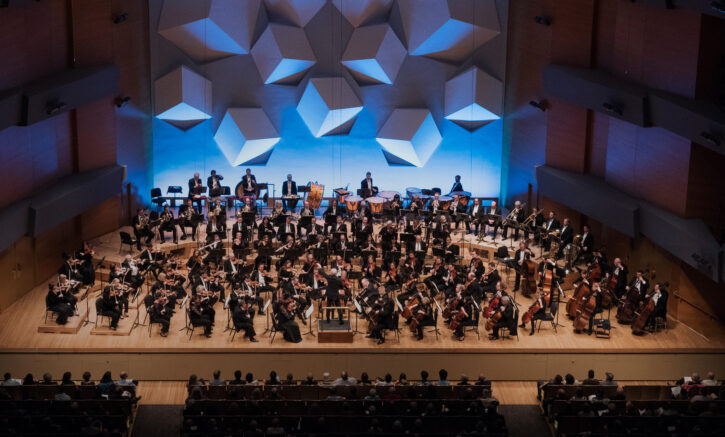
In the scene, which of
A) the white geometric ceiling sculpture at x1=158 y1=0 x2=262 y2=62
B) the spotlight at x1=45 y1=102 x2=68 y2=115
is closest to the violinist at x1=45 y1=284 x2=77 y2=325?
the spotlight at x1=45 y1=102 x2=68 y2=115

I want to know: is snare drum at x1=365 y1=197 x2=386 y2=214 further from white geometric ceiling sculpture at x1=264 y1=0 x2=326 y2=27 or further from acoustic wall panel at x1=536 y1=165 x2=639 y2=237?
white geometric ceiling sculpture at x1=264 y1=0 x2=326 y2=27

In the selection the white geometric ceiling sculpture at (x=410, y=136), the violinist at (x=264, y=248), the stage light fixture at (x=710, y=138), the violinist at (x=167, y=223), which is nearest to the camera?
the stage light fixture at (x=710, y=138)

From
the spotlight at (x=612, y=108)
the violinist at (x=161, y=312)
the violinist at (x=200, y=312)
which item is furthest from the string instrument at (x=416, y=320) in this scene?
the spotlight at (x=612, y=108)

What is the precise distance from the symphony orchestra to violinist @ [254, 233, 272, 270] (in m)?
0.05

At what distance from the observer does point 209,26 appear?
2072 cm

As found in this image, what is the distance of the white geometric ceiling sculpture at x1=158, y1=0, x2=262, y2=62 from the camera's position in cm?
2061

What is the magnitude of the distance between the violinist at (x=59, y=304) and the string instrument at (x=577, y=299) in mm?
8612

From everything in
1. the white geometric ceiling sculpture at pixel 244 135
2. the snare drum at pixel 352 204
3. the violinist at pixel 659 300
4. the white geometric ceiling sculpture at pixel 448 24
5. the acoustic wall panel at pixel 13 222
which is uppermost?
the white geometric ceiling sculpture at pixel 448 24

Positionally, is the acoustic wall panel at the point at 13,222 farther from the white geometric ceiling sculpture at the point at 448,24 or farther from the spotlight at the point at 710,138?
the spotlight at the point at 710,138

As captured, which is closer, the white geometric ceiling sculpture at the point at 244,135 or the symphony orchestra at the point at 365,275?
the symphony orchestra at the point at 365,275

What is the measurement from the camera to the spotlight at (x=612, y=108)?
53.8 feet

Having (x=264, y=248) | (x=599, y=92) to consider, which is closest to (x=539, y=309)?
(x=599, y=92)

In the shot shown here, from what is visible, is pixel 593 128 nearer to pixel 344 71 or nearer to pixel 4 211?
pixel 344 71

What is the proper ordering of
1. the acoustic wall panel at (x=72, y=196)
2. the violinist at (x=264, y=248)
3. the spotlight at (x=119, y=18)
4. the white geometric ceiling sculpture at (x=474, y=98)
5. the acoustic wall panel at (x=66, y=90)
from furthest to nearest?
1. the white geometric ceiling sculpture at (x=474, y=98)
2. the spotlight at (x=119, y=18)
3. the violinist at (x=264, y=248)
4. the acoustic wall panel at (x=72, y=196)
5. the acoustic wall panel at (x=66, y=90)
